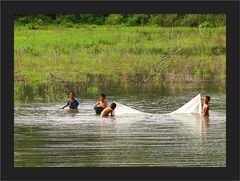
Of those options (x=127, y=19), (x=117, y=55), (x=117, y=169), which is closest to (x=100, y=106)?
(x=117, y=169)

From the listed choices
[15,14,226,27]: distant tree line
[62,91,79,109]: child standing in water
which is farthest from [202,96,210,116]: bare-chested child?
[15,14,226,27]: distant tree line

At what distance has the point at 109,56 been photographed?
26.7 metres

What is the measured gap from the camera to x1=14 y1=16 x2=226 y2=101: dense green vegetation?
23469 mm

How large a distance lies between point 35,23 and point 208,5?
18729 millimetres

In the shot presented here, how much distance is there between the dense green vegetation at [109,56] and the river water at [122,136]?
2.20m

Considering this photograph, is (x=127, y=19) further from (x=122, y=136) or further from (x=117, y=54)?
(x=122, y=136)

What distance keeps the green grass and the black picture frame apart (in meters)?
10.2

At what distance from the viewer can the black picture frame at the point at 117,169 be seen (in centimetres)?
1245

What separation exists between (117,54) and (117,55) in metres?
0.14

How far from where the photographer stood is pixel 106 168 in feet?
41.1

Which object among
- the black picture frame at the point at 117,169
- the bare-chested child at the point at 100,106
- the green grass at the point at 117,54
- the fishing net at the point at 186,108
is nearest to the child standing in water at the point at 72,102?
the bare-chested child at the point at 100,106

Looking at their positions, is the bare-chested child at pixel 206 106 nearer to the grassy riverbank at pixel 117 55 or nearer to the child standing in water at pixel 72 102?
the child standing in water at pixel 72 102

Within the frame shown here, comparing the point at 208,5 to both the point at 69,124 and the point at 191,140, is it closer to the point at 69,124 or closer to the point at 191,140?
the point at 191,140

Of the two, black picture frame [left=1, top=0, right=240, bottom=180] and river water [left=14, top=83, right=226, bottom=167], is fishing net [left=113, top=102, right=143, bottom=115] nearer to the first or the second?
river water [left=14, top=83, right=226, bottom=167]
